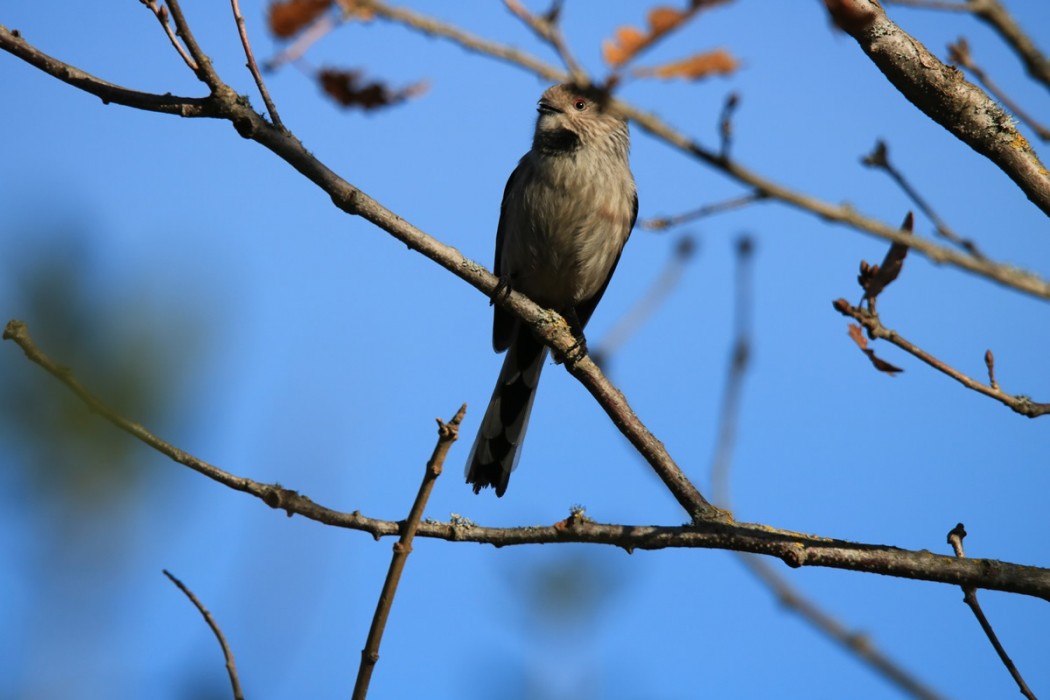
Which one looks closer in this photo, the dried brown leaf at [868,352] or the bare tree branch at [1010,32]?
the bare tree branch at [1010,32]

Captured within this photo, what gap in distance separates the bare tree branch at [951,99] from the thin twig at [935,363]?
3.31ft

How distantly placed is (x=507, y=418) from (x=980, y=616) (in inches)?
155

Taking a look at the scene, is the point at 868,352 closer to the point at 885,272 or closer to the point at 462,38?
the point at 885,272

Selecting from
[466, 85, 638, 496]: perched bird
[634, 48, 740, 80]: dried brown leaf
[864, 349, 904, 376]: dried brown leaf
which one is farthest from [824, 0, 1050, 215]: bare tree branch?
[466, 85, 638, 496]: perched bird

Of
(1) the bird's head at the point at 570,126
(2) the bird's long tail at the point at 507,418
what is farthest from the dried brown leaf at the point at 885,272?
(1) the bird's head at the point at 570,126

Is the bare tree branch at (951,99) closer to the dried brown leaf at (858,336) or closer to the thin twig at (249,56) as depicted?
the dried brown leaf at (858,336)

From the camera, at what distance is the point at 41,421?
89.0 inches

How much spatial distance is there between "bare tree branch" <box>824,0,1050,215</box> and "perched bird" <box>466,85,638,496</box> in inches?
122

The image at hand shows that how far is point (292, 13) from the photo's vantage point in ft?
6.30

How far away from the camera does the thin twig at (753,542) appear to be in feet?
10.2

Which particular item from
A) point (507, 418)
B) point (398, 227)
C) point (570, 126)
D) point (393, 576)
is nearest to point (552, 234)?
point (570, 126)

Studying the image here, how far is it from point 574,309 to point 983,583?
4.31 m

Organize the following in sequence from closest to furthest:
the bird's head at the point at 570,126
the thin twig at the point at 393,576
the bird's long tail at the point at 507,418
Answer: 1. the thin twig at the point at 393,576
2. the bird's long tail at the point at 507,418
3. the bird's head at the point at 570,126

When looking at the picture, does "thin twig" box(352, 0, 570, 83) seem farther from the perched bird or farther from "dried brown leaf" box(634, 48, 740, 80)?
the perched bird
